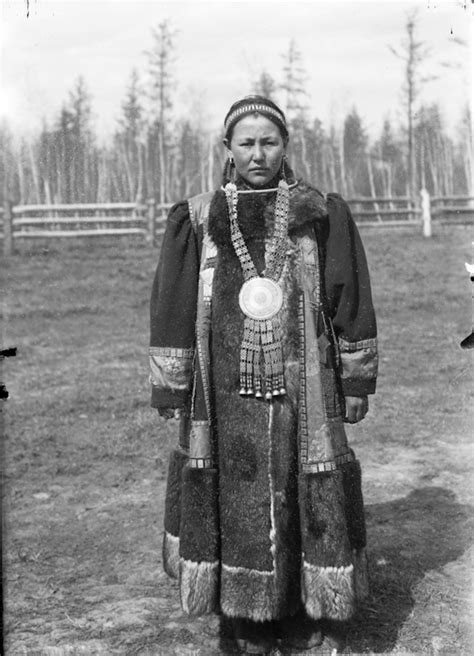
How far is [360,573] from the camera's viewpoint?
302cm

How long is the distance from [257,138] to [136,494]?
9.56 feet

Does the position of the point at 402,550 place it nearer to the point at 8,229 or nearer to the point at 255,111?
the point at 255,111

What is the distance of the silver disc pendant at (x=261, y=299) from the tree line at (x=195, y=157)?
725 inches

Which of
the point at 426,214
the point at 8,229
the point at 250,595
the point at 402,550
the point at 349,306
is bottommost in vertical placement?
the point at 402,550

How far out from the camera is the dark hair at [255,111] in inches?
113

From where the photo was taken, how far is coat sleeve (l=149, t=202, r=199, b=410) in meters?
2.94

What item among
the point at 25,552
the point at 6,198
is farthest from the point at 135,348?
the point at 6,198

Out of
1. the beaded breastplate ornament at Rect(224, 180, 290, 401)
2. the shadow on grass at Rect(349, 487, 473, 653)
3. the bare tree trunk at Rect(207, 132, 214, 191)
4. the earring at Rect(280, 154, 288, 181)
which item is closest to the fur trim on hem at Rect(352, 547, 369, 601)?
→ the shadow on grass at Rect(349, 487, 473, 653)

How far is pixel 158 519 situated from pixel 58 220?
39.7ft

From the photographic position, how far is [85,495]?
505 cm

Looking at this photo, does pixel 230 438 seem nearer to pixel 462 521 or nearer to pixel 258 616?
pixel 258 616

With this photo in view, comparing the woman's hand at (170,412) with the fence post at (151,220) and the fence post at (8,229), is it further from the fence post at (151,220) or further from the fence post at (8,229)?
the fence post at (151,220)

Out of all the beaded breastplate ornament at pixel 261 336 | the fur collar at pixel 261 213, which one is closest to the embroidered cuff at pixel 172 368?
the beaded breastplate ornament at pixel 261 336

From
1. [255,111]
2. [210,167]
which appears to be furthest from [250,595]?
[210,167]
